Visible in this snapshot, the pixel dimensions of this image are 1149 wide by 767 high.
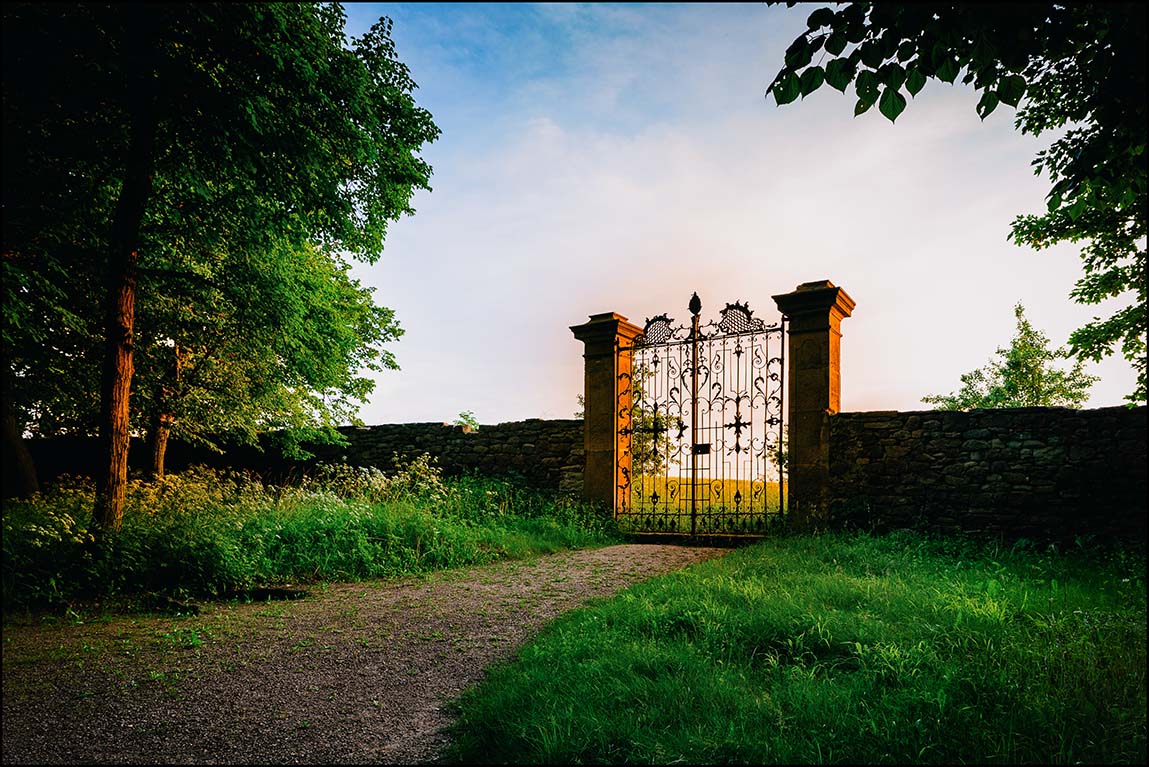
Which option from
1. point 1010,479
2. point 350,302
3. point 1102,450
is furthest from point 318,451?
point 1102,450

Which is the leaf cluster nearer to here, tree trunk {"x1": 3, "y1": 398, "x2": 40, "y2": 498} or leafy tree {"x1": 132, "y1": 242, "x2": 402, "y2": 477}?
leafy tree {"x1": 132, "y1": 242, "x2": 402, "y2": 477}

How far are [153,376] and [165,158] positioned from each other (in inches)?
176

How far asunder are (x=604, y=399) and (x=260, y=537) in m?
5.91

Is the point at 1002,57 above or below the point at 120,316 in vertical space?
above

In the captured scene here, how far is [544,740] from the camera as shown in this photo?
2.85 m

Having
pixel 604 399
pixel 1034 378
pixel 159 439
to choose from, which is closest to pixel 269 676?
pixel 604 399

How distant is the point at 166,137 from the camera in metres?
5.89

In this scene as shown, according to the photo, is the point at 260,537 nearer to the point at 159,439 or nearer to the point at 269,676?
the point at 269,676

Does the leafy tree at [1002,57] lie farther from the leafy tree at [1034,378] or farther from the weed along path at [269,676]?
the leafy tree at [1034,378]

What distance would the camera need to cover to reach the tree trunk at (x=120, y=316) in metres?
5.82

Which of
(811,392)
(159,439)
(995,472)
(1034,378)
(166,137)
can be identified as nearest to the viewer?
(166,137)

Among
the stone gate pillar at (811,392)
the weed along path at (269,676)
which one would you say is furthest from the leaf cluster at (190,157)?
the stone gate pillar at (811,392)

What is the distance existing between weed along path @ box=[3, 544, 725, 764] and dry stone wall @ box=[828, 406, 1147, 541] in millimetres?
4895

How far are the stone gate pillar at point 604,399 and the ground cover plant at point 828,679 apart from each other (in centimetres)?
536
